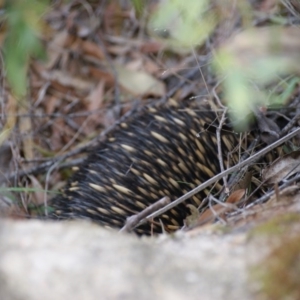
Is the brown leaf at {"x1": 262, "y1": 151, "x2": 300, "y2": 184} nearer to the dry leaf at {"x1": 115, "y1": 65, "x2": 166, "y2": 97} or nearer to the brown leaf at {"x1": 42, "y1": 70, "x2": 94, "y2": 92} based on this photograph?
the dry leaf at {"x1": 115, "y1": 65, "x2": 166, "y2": 97}

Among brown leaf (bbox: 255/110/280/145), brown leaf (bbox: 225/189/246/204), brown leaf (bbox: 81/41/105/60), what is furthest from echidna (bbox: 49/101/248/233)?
brown leaf (bbox: 81/41/105/60)

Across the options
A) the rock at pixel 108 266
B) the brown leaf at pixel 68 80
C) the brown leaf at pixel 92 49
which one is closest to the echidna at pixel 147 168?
the rock at pixel 108 266

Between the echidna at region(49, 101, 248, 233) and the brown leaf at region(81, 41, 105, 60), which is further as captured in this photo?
the brown leaf at region(81, 41, 105, 60)

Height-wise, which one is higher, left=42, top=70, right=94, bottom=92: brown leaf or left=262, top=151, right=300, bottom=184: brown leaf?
left=262, top=151, right=300, bottom=184: brown leaf

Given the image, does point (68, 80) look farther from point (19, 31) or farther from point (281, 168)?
point (19, 31)

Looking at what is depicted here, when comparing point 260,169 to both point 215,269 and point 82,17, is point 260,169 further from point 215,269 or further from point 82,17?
point 82,17

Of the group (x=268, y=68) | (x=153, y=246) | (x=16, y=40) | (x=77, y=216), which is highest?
(x=268, y=68)

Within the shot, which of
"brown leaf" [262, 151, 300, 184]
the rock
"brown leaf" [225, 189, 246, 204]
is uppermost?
the rock

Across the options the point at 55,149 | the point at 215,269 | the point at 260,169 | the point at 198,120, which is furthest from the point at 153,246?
the point at 55,149
